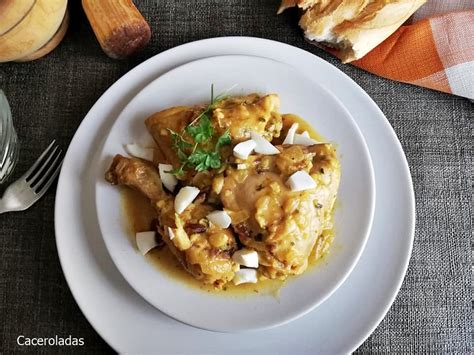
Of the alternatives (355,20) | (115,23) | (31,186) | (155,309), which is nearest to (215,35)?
(115,23)

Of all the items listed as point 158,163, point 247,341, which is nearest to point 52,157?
point 158,163

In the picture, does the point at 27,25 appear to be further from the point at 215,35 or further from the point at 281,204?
the point at 281,204

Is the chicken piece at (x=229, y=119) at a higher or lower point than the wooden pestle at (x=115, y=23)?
lower

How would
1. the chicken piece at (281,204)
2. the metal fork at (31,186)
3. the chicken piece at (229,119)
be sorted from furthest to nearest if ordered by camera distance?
the metal fork at (31,186), the chicken piece at (229,119), the chicken piece at (281,204)

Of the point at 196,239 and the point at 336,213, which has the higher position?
the point at 196,239

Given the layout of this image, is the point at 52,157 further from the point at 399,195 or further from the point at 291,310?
the point at 399,195

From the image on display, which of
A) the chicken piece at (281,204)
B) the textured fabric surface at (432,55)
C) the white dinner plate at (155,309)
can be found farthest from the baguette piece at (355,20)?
the chicken piece at (281,204)

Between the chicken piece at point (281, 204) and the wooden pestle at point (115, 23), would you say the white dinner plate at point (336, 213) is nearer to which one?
the chicken piece at point (281, 204)
